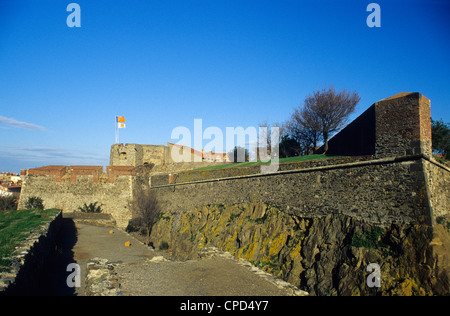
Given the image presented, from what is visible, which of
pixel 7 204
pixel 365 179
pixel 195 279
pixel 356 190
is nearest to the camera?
pixel 195 279

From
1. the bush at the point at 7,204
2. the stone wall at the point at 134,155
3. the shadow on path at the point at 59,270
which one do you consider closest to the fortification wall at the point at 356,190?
the shadow on path at the point at 59,270

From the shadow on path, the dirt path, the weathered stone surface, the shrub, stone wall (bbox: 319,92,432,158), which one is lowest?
the shrub

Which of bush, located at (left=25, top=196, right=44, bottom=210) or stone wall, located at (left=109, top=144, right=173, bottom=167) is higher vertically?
stone wall, located at (left=109, top=144, right=173, bottom=167)

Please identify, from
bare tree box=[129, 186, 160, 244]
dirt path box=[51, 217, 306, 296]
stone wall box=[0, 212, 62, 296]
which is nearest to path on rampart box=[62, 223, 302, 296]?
dirt path box=[51, 217, 306, 296]

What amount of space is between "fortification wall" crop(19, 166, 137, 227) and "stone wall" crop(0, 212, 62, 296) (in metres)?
16.8

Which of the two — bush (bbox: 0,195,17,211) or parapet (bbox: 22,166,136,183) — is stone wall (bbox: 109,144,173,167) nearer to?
parapet (bbox: 22,166,136,183)

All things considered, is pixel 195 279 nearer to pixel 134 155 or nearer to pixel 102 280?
pixel 102 280

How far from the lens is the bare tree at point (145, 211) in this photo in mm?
25781

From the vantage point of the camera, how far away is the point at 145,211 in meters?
25.8

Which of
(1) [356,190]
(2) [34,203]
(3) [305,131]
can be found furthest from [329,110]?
(2) [34,203]

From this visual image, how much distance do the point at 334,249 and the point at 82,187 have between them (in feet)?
79.5

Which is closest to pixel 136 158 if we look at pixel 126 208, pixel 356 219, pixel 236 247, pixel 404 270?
pixel 126 208

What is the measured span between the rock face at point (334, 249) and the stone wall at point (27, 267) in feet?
26.5

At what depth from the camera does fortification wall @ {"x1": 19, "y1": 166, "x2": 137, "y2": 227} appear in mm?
28641
